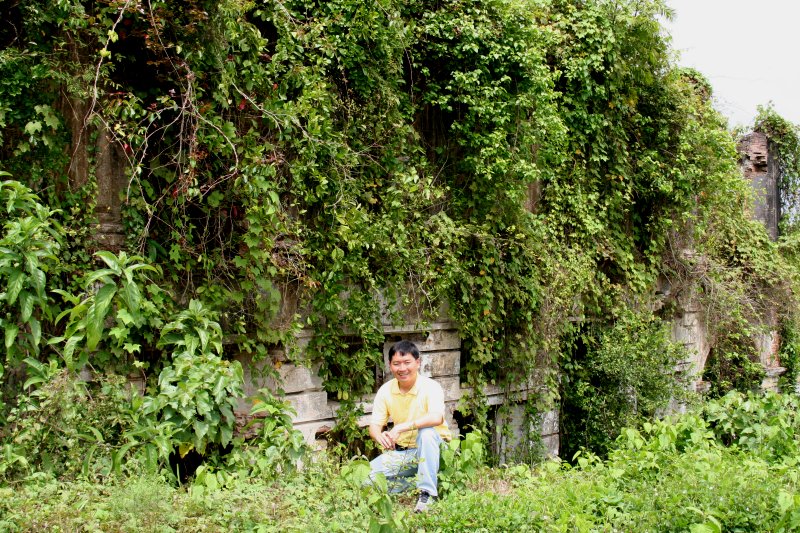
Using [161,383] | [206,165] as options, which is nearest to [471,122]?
[206,165]

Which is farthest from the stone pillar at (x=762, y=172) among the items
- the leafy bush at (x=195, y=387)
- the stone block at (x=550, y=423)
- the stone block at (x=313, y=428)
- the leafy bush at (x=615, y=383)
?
the leafy bush at (x=195, y=387)

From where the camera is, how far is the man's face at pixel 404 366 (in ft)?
19.9

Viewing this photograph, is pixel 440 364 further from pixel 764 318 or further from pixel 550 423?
pixel 764 318

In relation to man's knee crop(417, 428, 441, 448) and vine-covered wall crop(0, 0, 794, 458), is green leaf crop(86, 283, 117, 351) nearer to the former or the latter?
vine-covered wall crop(0, 0, 794, 458)

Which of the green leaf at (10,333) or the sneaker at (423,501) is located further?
the sneaker at (423,501)

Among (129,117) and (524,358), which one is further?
(524,358)

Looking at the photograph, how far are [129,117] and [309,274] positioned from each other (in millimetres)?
1943

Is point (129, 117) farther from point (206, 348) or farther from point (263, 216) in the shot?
point (206, 348)

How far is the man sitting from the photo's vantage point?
224 inches

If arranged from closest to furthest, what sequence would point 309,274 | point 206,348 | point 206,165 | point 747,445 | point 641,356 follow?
Result: point 206,348 → point 206,165 → point 309,274 → point 747,445 → point 641,356

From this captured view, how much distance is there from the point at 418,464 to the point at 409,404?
55 cm

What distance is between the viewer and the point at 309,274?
6777 millimetres

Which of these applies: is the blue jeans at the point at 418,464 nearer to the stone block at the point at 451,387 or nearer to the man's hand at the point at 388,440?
the man's hand at the point at 388,440

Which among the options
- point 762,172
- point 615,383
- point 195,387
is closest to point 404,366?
point 195,387
